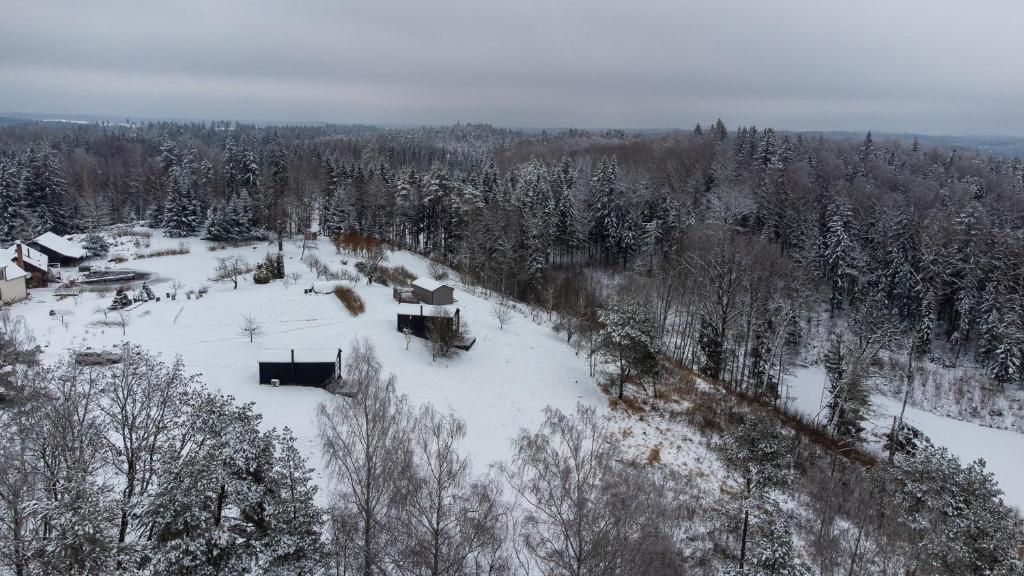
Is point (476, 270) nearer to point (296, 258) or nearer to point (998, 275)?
point (296, 258)

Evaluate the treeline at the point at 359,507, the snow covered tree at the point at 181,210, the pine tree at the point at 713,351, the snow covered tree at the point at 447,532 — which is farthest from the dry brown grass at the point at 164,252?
the snow covered tree at the point at 447,532

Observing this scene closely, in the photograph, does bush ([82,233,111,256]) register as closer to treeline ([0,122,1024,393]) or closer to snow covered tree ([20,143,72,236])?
treeline ([0,122,1024,393])

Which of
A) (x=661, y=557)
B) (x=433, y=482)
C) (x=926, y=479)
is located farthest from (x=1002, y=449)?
(x=433, y=482)

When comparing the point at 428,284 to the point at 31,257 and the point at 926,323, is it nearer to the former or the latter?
the point at 31,257

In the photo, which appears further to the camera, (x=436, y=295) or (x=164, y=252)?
(x=164, y=252)

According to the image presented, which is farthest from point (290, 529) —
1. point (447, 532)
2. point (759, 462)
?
point (759, 462)

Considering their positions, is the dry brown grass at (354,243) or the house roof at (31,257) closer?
the house roof at (31,257)

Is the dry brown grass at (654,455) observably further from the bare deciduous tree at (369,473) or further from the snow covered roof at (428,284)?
the snow covered roof at (428,284)
